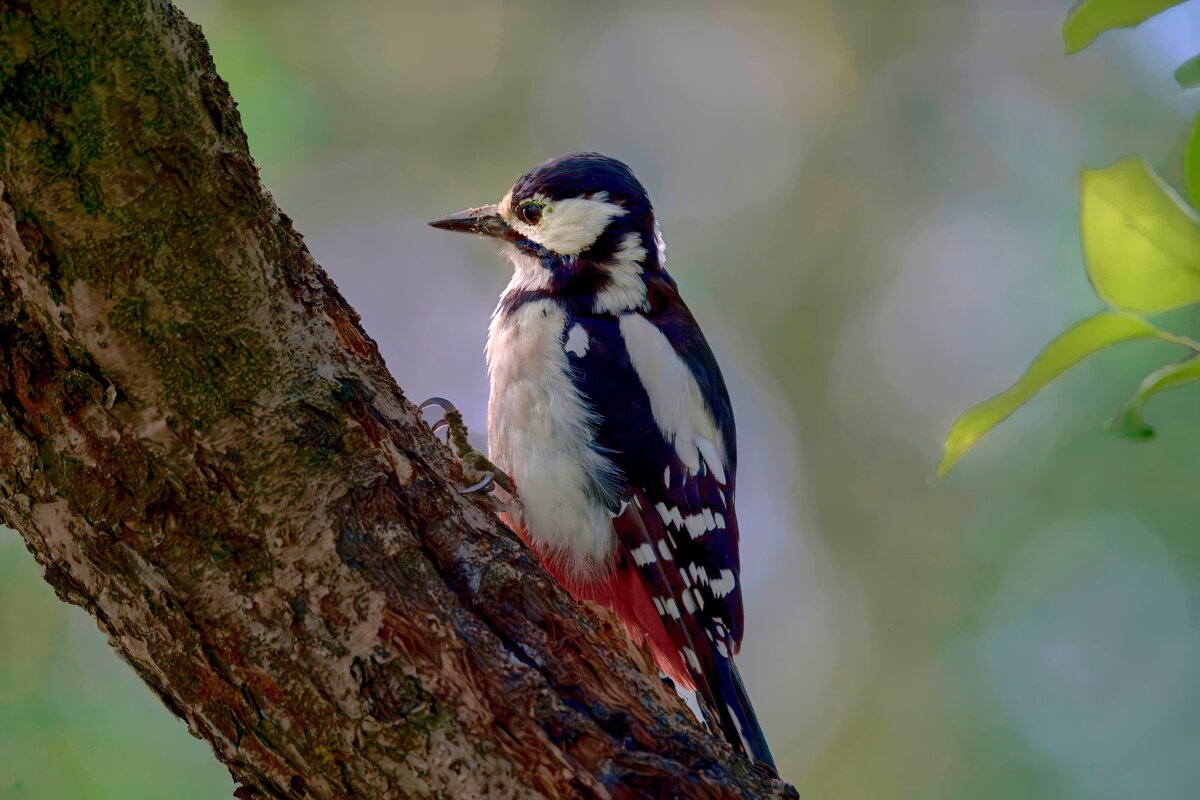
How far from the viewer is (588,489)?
2852 mm

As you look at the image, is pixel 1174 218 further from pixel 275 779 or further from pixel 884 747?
pixel 884 747

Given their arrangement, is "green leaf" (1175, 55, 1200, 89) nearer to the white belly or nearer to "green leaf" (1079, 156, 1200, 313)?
"green leaf" (1079, 156, 1200, 313)

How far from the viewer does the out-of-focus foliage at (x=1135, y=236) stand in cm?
83

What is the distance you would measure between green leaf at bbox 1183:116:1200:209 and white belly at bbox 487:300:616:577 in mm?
2119

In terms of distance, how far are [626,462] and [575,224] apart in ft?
2.66

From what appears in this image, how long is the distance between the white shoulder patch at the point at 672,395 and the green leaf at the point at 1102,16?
209 centimetres

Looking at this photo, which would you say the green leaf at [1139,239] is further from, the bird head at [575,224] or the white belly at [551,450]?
the bird head at [575,224]

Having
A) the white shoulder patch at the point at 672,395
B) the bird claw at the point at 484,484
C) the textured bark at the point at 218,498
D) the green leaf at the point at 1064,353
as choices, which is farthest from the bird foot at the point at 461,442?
the green leaf at the point at 1064,353

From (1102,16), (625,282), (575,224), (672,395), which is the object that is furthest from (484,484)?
(1102,16)

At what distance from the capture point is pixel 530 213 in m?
3.35

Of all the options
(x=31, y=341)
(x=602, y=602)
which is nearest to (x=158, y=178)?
(x=31, y=341)

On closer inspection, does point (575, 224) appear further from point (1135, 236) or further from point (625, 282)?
point (1135, 236)

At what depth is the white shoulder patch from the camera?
3.00 m

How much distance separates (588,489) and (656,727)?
1.26 meters
